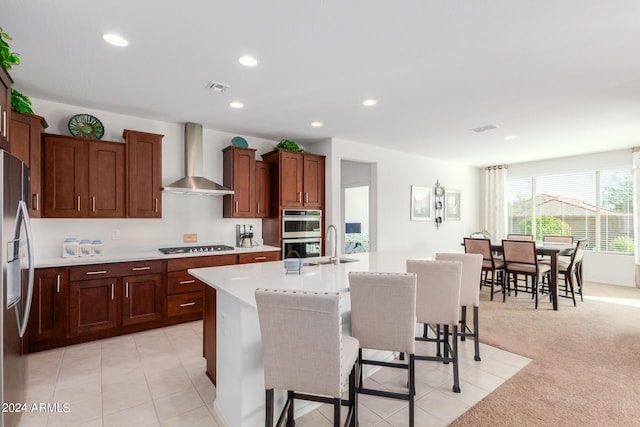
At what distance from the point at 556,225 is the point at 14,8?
8785 mm

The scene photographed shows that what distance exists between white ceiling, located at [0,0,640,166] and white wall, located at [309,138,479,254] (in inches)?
41.2

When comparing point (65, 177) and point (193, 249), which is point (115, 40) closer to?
point (65, 177)

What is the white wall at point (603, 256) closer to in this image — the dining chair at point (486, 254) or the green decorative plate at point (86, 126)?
the dining chair at point (486, 254)

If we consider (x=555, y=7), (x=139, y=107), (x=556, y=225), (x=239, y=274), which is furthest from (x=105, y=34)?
(x=556, y=225)

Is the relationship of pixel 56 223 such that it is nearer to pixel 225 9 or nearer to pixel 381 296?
pixel 225 9

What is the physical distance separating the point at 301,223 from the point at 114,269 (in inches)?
98.7

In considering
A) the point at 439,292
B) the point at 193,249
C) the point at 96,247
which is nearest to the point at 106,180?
the point at 96,247

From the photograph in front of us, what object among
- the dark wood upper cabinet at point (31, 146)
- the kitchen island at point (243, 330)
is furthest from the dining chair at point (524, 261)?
the dark wood upper cabinet at point (31, 146)

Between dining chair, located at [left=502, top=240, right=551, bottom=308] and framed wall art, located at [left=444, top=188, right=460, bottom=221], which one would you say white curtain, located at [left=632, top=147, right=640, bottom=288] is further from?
framed wall art, located at [left=444, top=188, right=460, bottom=221]

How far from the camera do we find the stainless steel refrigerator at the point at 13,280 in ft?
5.45

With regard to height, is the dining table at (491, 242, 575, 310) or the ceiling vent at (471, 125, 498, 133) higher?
the ceiling vent at (471, 125, 498, 133)

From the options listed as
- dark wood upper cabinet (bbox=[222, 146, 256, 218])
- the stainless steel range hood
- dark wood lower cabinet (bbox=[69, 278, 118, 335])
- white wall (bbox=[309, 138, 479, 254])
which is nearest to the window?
white wall (bbox=[309, 138, 479, 254])

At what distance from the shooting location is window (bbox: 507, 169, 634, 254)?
612 cm

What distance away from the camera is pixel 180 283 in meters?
3.81
